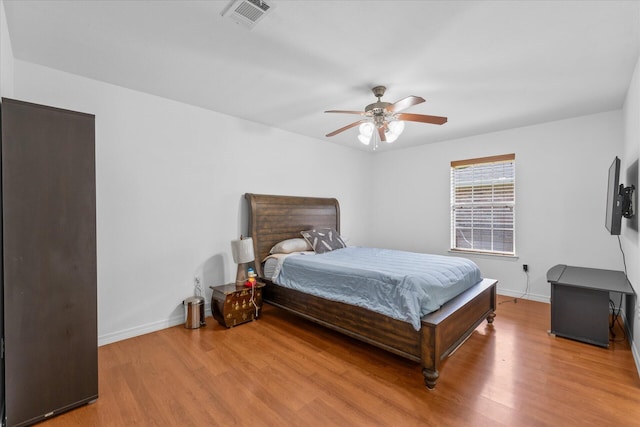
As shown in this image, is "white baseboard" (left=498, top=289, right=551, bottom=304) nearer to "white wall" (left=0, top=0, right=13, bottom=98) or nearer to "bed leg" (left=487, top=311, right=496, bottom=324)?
"bed leg" (left=487, top=311, right=496, bottom=324)

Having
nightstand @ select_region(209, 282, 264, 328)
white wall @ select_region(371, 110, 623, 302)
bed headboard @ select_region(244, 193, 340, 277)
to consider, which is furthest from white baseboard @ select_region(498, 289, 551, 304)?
nightstand @ select_region(209, 282, 264, 328)

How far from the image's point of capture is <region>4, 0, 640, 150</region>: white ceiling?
179 centimetres

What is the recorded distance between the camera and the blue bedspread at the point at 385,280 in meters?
2.33

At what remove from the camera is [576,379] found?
2.19m

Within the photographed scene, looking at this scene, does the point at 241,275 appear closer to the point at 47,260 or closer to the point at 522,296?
the point at 47,260

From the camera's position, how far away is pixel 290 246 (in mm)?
3914

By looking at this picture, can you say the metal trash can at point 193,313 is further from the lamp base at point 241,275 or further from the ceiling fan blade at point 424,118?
the ceiling fan blade at point 424,118

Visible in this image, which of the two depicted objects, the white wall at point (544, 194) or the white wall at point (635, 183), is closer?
the white wall at point (635, 183)

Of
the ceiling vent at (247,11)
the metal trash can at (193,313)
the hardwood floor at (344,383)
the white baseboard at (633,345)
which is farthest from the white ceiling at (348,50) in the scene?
the hardwood floor at (344,383)

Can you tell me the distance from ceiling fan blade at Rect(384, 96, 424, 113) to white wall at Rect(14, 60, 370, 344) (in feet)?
6.79

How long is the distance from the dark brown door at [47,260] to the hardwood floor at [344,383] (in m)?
0.24

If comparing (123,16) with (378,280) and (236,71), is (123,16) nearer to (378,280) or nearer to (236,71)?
(236,71)

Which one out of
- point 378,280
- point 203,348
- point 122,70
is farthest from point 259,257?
point 122,70

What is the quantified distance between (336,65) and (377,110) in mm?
590
